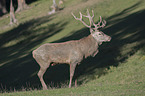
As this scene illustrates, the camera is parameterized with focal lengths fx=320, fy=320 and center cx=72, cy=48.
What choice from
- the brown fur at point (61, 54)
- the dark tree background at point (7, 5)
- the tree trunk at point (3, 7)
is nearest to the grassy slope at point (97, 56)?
the brown fur at point (61, 54)

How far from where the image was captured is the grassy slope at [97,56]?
1199 centimetres

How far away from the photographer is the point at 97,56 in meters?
21.9

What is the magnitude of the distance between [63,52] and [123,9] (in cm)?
2535

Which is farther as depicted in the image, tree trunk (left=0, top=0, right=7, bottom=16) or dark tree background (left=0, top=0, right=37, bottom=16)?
tree trunk (left=0, top=0, right=7, bottom=16)

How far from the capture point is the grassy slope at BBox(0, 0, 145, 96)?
11988 mm

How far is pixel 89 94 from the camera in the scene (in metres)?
9.81

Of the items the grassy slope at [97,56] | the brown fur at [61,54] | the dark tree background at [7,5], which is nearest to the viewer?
the grassy slope at [97,56]

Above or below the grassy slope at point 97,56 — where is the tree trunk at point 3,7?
below

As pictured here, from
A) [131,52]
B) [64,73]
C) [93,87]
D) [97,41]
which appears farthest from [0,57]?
[93,87]

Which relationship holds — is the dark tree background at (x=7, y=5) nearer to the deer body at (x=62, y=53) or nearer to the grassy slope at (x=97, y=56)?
the grassy slope at (x=97, y=56)

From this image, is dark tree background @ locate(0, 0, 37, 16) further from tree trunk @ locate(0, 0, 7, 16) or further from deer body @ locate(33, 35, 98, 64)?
deer body @ locate(33, 35, 98, 64)

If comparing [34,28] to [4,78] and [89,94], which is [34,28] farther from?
[89,94]

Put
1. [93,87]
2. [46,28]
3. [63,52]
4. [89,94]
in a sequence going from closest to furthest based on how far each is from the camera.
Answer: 1. [89,94]
2. [93,87]
3. [63,52]
4. [46,28]

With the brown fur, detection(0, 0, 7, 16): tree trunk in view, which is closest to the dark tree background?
detection(0, 0, 7, 16): tree trunk
